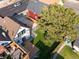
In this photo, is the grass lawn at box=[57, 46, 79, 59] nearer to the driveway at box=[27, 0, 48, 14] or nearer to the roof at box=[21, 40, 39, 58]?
the roof at box=[21, 40, 39, 58]

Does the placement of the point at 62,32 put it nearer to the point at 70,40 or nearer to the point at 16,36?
the point at 70,40

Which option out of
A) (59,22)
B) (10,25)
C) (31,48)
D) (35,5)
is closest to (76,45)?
(59,22)

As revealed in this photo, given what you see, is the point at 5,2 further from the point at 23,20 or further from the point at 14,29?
the point at 14,29

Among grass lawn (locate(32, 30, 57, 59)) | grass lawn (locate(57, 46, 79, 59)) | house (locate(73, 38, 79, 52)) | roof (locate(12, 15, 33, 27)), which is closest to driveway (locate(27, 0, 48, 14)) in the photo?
roof (locate(12, 15, 33, 27))

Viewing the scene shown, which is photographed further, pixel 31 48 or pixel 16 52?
pixel 31 48

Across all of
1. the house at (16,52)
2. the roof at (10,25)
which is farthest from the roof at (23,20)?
the house at (16,52)

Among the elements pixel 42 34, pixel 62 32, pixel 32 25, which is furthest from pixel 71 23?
pixel 32 25

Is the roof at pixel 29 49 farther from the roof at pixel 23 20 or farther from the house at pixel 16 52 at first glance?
the roof at pixel 23 20
